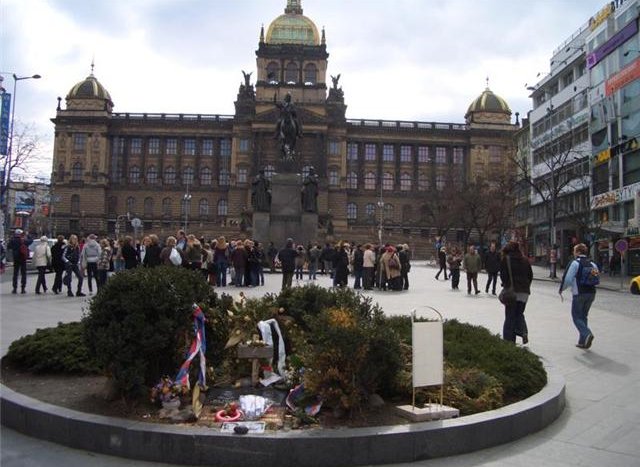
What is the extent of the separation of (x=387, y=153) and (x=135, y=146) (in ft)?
130

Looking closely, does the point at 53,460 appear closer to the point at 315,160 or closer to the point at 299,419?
the point at 299,419

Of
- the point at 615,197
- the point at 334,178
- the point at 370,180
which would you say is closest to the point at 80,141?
the point at 334,178

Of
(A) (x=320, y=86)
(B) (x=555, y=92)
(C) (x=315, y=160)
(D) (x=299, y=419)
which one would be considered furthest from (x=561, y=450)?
(A) (x=320, y=86)

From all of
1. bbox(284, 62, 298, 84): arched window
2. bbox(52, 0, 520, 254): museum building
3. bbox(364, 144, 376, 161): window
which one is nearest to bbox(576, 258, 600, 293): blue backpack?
bbox(52, 0, 520, 254): museum building

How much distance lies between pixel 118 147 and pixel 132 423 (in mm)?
99026

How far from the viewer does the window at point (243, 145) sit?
96.1 meters

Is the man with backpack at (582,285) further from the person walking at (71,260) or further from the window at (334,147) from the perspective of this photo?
the window at (334,147)

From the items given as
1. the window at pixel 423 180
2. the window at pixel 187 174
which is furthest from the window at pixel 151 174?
the window at pixel 423 180

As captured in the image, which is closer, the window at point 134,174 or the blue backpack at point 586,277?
the blue backpack at point 586,277

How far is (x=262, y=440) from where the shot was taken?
16.9 ft

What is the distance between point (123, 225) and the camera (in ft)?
313

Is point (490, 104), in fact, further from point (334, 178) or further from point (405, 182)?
point (334, 178)

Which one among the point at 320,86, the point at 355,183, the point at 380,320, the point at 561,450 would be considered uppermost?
the point at 320,86

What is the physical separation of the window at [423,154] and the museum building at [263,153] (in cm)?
16
